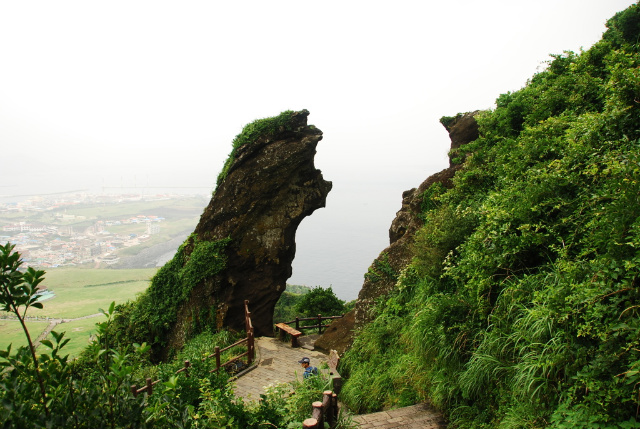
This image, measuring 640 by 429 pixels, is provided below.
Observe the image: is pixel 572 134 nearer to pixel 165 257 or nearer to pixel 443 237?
pixel 443 237

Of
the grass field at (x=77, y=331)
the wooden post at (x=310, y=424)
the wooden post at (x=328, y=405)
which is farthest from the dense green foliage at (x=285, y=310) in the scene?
the wooden post at (x=310, y=424)

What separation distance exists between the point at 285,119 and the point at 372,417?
478 inches

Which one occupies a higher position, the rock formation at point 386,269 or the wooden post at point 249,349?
the rock formation at point 386,269

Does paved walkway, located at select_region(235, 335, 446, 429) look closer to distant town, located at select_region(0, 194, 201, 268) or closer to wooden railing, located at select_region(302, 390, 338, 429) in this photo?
wooden railing, located at select_region(302, 390, 338, 429)

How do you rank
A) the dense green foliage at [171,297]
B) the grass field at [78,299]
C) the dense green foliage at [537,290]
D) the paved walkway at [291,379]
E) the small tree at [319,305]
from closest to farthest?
the dense green foliage at [537,290], the paved walkway at [291,379], the dense green foliage at [171,297], the small tree at [319,305], the grass field at [78,299]

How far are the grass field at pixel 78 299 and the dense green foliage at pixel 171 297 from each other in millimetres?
9131

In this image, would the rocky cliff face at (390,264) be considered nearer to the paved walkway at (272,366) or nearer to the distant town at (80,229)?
the paved walkway at (272,366)

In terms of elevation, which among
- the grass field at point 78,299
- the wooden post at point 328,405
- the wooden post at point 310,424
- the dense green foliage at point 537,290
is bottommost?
the grass field at point 78,299

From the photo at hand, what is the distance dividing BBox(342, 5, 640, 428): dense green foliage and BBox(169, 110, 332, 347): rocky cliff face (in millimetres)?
6774

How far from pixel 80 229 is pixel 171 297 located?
446ft

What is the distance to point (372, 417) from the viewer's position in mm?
5742

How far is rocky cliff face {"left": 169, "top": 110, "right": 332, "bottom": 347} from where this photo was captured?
14.6 meters

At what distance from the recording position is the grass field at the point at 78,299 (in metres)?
38.1

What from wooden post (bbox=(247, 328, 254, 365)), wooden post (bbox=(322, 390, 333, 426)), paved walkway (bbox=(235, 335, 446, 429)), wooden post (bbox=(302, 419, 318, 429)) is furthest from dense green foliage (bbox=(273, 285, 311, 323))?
wooden post (bbox=(302, 419, 318, 429))
